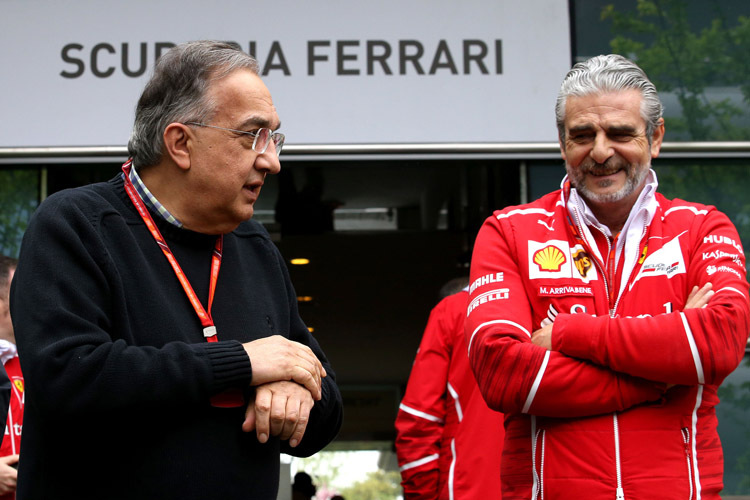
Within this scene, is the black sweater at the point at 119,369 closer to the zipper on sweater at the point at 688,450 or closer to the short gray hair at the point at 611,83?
the zipper on sweater at the point at 688,450

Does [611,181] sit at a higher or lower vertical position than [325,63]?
lower

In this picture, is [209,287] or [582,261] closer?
[209,287]

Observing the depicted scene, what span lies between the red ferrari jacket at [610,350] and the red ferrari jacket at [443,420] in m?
1.35

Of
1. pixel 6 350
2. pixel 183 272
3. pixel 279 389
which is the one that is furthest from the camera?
pixel 6 350

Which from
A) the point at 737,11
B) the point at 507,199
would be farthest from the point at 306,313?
the point at 737,11

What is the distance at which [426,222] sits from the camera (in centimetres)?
880

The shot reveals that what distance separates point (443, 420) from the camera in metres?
4.17

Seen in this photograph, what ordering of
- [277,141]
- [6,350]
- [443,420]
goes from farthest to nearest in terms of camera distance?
[443,420], [6,350], [277,141]

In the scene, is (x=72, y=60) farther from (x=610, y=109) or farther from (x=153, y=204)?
(x=610, y=109)

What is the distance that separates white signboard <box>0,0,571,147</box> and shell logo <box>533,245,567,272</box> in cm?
249

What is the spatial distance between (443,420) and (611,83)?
192 cm

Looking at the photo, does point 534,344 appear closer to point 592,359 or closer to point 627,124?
point 592,359

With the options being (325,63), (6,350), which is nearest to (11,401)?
(6,350)

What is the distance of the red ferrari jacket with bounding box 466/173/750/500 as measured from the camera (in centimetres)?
237
